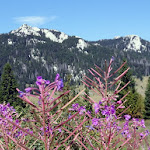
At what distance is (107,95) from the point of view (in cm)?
190

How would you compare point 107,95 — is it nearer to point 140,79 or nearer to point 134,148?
point 134,148

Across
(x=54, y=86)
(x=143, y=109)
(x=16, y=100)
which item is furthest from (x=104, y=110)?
(x=143, y=109)

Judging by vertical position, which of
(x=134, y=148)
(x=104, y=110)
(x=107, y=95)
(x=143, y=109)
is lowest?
(x=143, y=109)

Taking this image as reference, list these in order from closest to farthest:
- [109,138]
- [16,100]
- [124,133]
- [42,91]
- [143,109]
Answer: [42,91]
[109,138]
[124,133]
[16,100]
[143,109]

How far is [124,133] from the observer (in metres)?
2.80

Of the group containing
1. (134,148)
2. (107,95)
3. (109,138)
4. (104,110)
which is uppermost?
(107,95)

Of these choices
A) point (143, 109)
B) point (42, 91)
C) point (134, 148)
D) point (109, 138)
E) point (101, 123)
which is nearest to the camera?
point (42, 91)

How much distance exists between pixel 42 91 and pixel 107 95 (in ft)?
2.63

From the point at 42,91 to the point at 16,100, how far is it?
131ft

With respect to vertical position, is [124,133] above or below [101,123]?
below

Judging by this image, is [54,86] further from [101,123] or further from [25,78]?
[25,78]

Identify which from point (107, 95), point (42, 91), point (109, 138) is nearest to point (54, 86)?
point (42, 91)

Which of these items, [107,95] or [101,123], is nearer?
[107,95]

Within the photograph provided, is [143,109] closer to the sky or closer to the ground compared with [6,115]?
closer to the ground
